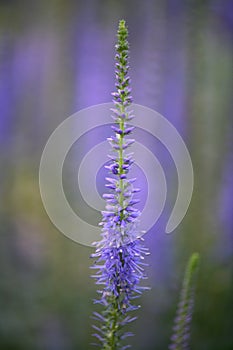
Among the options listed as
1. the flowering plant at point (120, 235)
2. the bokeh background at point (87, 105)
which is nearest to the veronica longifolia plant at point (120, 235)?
the flowering plant at point (120, 235)

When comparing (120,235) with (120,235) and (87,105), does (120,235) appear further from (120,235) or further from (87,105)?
(87,105)

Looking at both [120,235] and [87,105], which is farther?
[87,105]

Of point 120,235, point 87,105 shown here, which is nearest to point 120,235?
point 120,235

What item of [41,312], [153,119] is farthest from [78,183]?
[41,312]

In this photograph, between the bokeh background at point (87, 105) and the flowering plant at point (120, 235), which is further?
the bokeh background at point (87, 105)

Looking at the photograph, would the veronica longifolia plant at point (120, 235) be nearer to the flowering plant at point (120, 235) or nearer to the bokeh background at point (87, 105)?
the flowering plant at point (120, 235)

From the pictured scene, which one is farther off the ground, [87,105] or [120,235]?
[87,105]

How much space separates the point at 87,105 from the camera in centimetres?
174

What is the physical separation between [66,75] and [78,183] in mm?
465

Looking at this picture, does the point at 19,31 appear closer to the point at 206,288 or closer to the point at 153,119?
the point at 153,119

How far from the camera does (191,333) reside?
1.78 metres

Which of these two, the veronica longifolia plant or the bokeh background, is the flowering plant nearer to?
the veronica longifolia plant

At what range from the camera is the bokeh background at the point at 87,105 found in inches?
67.1

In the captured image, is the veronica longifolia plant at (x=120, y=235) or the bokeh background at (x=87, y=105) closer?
the veronica longifolia plant at (x=120, y=235)
